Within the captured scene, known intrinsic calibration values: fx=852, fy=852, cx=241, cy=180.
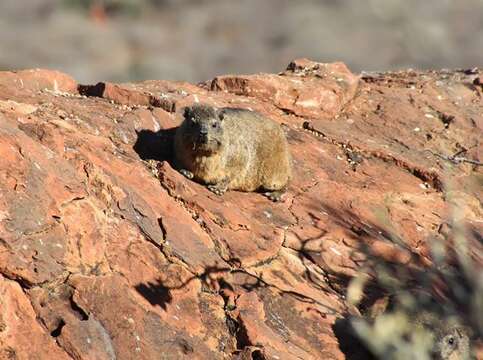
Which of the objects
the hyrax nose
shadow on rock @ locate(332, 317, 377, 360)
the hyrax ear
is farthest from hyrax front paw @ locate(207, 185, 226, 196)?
shadow on rock @ locate(332, 317, 377, 360)

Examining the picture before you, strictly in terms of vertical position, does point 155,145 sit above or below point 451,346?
above

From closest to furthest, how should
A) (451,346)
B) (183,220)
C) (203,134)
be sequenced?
(451,346), (183,220), (203,134)

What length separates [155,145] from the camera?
754 cm

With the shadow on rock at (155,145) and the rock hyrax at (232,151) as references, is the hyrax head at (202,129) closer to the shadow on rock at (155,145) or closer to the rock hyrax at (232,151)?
the rock hyrax at (232,151)

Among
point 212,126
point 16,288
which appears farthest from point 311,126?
point 16,288

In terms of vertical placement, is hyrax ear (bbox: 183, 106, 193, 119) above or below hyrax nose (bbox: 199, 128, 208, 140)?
above

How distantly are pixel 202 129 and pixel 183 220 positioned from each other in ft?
4.10

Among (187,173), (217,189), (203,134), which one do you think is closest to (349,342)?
(217,189)

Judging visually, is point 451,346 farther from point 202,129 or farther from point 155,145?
point 155,145

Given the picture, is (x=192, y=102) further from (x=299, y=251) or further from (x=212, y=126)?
(x=299, y=251)

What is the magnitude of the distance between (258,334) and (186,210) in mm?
1377

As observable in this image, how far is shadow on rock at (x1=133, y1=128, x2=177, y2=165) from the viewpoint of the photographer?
730 cm

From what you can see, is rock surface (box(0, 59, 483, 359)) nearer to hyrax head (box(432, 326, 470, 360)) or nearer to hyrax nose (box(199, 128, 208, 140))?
hyrax nose (box(199, 128, 208, 140))

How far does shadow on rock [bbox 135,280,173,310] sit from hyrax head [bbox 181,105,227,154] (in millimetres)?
1999
